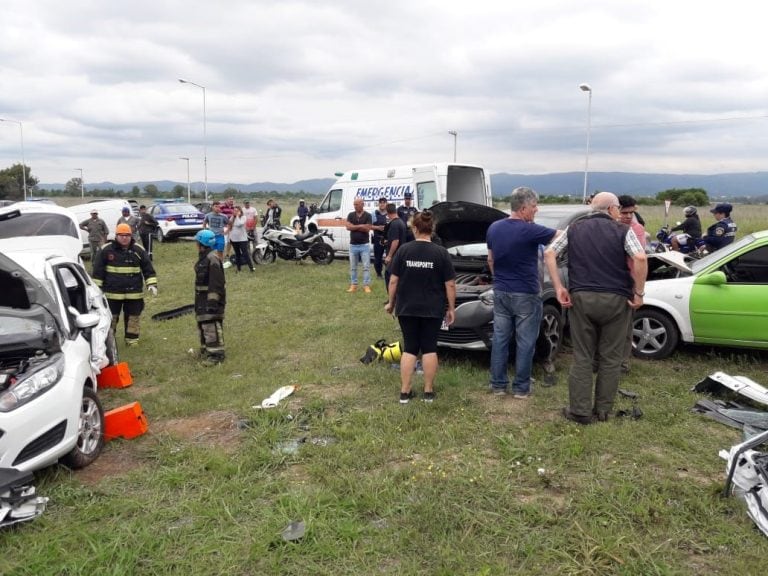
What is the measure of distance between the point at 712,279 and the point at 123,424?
5.73m

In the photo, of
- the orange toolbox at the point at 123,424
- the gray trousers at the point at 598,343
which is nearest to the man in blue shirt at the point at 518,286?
the gray trousers at the point at 598,343

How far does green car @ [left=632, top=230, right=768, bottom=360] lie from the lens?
570 cm

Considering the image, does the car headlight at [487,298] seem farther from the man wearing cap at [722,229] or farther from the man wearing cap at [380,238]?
the man wearing cap at [722,229]

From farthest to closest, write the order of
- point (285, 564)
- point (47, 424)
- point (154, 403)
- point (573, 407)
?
point (154, 403)
point (573, 407)
point (47, 424)
point (285, 564)

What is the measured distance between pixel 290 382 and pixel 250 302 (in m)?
4.95

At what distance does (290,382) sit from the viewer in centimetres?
578

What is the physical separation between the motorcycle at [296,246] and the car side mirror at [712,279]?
10.2 m

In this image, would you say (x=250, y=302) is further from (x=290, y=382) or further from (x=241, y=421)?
(x=241, y=421)

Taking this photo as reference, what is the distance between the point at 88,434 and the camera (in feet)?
13.6

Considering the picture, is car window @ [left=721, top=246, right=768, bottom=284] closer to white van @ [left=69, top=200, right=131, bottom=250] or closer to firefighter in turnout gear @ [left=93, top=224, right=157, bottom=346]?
firefighter in turnout gear @ [left=93, top=224, right=157, bottom=346]

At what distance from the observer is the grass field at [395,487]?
2943 mm

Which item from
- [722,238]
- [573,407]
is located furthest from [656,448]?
[722,238]

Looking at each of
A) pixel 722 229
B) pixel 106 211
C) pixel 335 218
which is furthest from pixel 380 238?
pixel 106 211

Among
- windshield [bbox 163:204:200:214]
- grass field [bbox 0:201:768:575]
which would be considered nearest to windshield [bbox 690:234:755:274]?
grass field [bbox 0:201:768:575]
